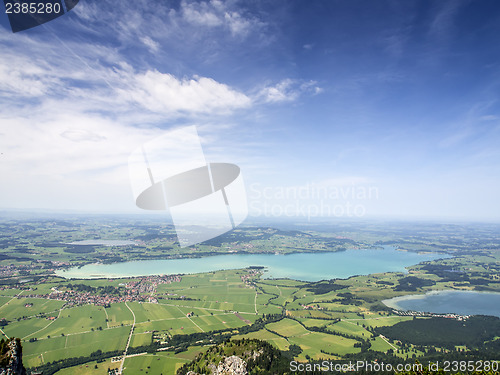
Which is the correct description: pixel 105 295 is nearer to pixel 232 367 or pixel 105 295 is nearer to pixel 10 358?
pixel 232 367

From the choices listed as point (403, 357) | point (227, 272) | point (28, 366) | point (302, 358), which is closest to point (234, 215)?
point (302, 358)

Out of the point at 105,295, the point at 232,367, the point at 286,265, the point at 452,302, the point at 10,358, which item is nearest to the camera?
the point at 10,358

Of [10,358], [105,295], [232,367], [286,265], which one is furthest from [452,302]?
[10,358]

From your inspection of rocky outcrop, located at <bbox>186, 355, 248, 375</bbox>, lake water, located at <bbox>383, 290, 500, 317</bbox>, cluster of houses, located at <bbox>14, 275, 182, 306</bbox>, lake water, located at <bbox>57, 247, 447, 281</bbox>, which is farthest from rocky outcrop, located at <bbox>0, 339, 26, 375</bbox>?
lake water, located at <bbox>57, 247, 447, 281</bbox>

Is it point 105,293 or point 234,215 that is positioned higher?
point 234,215

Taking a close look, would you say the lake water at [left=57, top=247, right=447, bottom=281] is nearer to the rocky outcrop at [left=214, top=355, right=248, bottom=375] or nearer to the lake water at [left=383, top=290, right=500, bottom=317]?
the lake water at [left=383, top=290, right=500, bottom=317]

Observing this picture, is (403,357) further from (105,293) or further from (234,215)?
(105,293)
